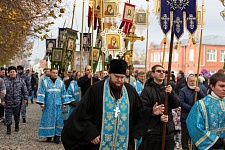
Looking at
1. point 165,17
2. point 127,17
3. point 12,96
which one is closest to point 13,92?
point 12,96

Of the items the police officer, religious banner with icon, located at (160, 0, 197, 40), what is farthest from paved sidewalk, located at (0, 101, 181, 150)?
religious banner with icon, located at (160, 0, 197, 40)

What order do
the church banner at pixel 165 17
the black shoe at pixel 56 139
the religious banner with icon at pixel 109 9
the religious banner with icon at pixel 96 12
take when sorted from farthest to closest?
1. the religious banner with icon at pixel 96 12
2. the religious banner with icon at pixel 109 9
3. the black shoe at pixel 56 139
4. the church banner at pixel 165 17

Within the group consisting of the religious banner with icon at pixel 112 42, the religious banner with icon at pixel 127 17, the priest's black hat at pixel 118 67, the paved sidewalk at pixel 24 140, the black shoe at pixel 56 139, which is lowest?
the paved sidewalk at pixel 24 140

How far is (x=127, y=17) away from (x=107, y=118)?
23.8 ft

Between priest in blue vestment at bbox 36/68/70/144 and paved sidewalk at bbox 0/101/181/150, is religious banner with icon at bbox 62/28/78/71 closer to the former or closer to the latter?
priest in blue vestment at bbox 36/68/70/144

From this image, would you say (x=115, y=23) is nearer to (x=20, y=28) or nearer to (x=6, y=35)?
(x=20, y=28)

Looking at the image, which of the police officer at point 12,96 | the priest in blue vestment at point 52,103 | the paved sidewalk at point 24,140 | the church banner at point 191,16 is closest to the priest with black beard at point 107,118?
the church banner at point 191,16

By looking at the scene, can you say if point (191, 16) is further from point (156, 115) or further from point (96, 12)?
point (96, 12)

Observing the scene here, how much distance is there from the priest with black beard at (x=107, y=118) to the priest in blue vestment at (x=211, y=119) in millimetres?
743

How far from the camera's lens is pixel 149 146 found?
6.24m

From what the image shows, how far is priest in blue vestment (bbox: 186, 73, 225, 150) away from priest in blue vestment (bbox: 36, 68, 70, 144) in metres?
5.79

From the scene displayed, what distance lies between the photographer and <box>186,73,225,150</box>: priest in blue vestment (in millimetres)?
4949

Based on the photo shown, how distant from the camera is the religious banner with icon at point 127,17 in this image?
40.0 ft

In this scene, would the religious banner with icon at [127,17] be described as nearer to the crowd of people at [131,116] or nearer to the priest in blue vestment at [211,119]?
the crowd of people at [131,116]
